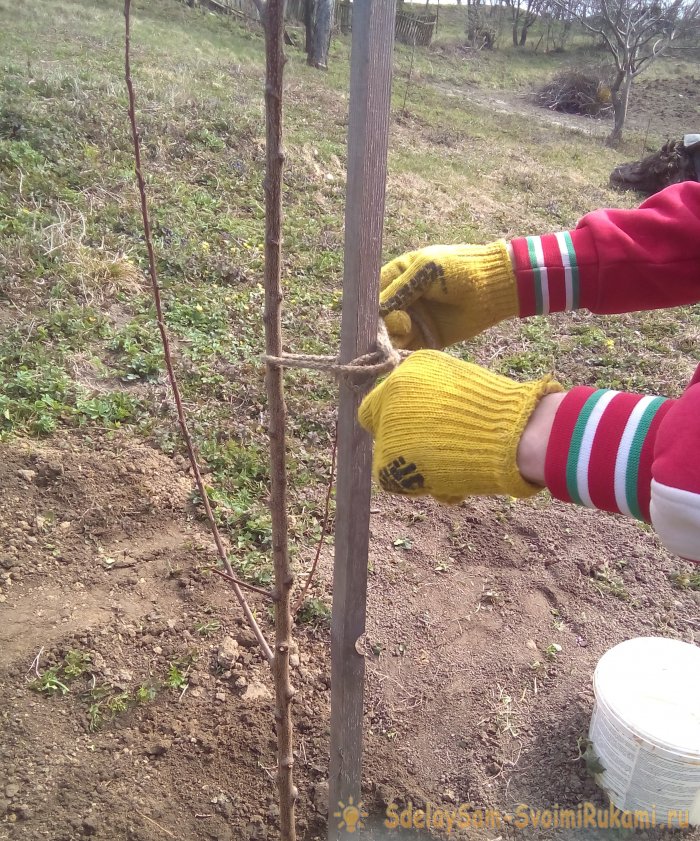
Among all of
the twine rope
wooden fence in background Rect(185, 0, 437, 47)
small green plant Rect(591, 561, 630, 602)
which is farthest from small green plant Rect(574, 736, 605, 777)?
wooden fence in background Rect(185, 0, 437, 47)

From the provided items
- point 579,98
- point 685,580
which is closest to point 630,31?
point 579,98

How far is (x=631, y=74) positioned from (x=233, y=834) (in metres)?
13.5

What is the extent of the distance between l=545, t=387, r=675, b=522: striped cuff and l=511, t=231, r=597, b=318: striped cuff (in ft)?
1.65

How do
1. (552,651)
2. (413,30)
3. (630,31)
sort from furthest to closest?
(413,30) < (630,31) < (552,651)

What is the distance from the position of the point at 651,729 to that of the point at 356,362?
4.25 ft

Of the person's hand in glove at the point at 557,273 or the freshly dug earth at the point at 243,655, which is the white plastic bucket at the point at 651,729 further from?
the person's hand in glove at the point at 557,273

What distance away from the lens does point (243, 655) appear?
1848mm

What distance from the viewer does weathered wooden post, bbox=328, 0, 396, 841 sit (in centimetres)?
87

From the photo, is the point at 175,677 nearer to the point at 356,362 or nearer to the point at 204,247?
the point at 356,362

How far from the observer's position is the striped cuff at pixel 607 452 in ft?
2.66

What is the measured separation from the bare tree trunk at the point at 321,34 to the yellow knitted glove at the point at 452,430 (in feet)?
37.0

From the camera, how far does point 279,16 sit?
76cm

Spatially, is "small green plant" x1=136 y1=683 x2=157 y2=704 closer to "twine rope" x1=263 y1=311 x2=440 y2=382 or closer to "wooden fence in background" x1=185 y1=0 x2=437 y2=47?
"twine rope" x1=263 y1=311 x2=440 y2=382

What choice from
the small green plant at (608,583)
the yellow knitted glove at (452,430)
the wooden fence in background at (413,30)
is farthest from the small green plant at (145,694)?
the wooden fence in background at (413,30)
